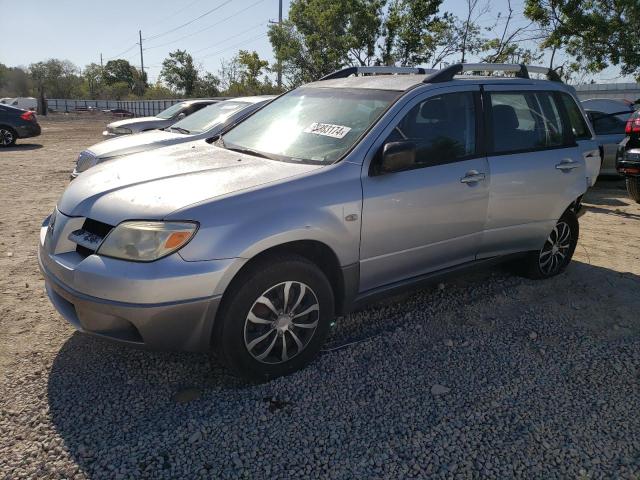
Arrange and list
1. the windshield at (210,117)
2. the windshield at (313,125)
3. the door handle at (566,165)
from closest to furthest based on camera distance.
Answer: the windshield at (313,125), the door handle at (566,165), the windshield at (210,117)

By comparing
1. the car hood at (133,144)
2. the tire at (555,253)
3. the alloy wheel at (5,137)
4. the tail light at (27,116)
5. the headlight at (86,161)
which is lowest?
the tire at (555,253)

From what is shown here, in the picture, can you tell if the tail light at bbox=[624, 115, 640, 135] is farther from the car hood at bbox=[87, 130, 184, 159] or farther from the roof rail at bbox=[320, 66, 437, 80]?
the car hood at bbox=[87, 130, 184, 159]

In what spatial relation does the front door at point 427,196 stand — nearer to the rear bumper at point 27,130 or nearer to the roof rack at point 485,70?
the roof rack at point 485,70

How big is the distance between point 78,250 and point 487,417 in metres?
2.39

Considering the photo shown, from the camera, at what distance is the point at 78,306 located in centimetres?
257

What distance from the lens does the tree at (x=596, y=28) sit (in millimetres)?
14516

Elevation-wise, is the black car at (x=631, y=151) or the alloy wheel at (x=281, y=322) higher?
the black car at (x=631, y=151)

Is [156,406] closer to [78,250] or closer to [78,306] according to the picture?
[78,306]

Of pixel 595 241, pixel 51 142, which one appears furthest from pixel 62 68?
pixel 595 241

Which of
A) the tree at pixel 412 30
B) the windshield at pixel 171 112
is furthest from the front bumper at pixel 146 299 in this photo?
the tree at pixel 412 30

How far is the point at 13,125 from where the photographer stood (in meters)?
14.9

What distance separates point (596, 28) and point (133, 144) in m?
14.1

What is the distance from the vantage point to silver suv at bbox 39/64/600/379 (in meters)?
2.49

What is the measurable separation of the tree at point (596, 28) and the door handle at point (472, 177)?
1401 centimetres
